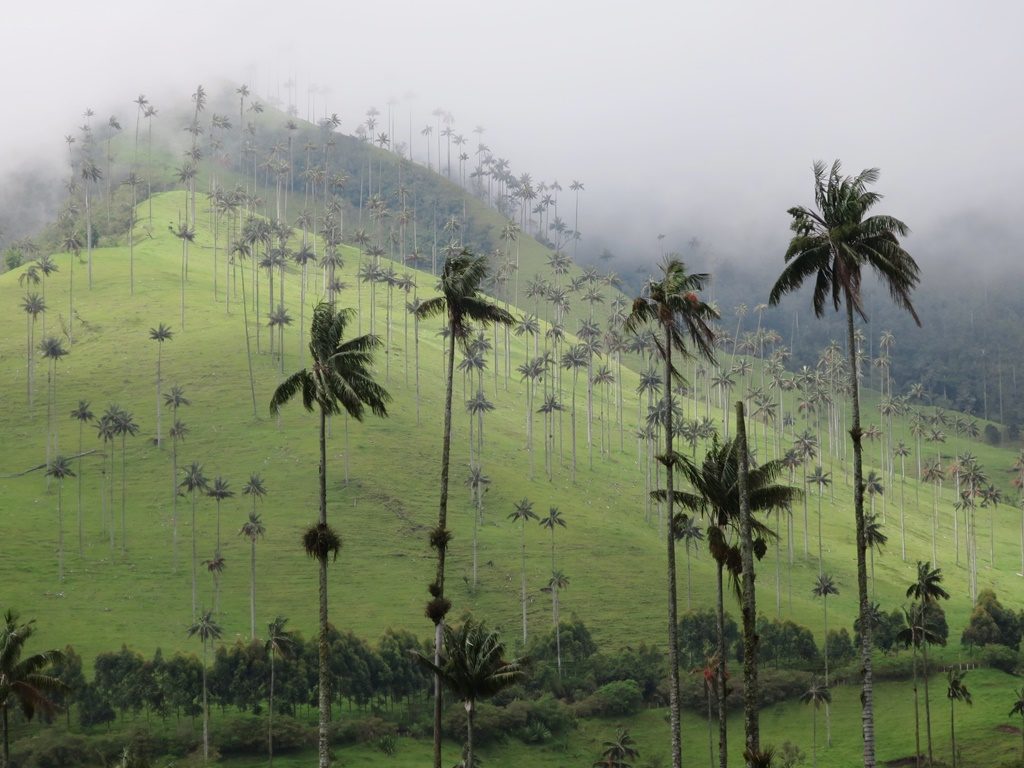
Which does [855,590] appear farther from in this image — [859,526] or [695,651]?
[859,526]

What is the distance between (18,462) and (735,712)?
11768cm

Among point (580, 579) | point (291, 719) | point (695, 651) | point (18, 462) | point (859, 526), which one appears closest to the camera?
point (859, 526)

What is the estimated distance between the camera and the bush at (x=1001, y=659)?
154 m

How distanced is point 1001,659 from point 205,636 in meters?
100

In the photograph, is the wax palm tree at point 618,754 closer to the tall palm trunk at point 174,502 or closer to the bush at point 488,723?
the bush at point 488,723

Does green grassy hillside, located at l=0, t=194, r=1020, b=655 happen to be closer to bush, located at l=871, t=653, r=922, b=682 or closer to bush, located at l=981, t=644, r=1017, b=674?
bush, located at l=871, t=653, r=922, b=682

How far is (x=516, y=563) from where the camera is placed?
173250 millimetres

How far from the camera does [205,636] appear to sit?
13238cm

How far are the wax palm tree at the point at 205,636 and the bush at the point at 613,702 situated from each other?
43146 mm

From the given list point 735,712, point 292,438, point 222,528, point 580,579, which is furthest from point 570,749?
point 292,438

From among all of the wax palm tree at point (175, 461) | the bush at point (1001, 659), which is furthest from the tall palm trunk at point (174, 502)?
the bush at point (1001, 659)

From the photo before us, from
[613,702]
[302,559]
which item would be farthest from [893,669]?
[302,559]

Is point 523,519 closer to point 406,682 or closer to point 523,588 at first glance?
point 523,588

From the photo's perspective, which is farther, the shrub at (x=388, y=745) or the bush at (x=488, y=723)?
the bush at (x=488, y=723)
